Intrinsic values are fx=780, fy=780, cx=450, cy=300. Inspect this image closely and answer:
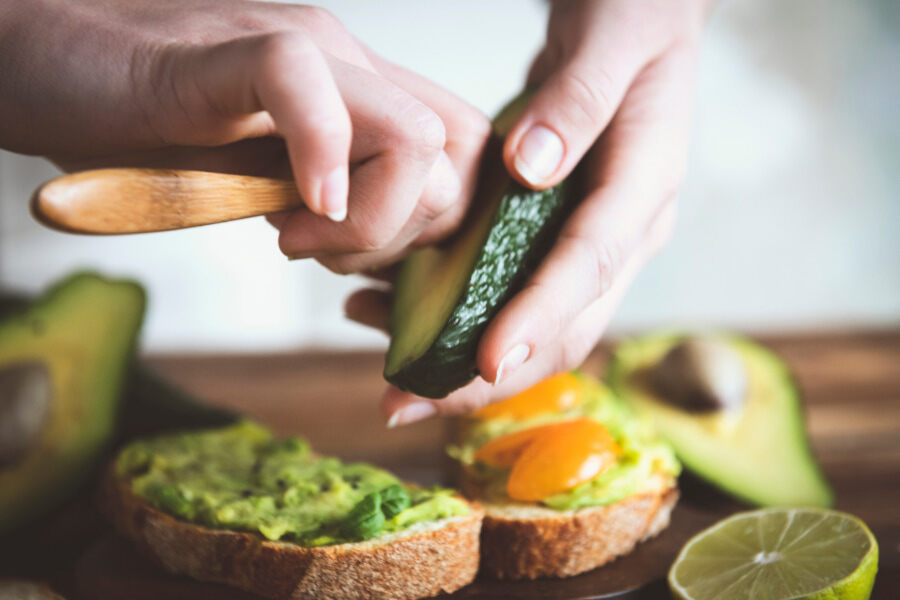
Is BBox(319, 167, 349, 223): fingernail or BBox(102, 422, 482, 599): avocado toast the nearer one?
BBox(319, 167, 349, 223): fingernail

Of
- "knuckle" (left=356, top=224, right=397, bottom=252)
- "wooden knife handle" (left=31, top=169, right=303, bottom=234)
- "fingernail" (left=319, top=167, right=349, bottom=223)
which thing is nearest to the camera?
"wooden knife handle" (left=31, top=169, right=303, bottom=234)

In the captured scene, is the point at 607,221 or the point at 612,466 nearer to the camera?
the point at 607,221

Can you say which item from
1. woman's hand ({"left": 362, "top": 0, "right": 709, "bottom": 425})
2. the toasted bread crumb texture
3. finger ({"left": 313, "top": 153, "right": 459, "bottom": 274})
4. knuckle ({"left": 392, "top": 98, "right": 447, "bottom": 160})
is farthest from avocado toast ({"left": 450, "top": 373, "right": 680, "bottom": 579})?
knuckle ({"left": 392, "top": 98, "right": 447, "bottom": 160})

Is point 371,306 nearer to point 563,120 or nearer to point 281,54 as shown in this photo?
point 563,120

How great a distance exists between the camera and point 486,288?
925mm

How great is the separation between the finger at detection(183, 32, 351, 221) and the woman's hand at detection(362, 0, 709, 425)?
0.30m

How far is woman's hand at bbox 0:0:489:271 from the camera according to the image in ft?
2.21

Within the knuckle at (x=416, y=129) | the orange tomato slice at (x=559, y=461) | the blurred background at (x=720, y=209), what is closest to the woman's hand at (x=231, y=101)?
the knuckle at (x=416, y=129)

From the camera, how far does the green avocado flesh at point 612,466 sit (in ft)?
3.60

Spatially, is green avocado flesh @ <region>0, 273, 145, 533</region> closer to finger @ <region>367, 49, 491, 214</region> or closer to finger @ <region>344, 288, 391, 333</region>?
finger @ <region>344, 288, 391, 333</region>

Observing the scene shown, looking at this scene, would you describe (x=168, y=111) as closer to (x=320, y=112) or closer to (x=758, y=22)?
(x=320, y=112)

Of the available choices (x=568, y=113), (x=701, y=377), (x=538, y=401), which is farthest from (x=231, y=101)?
(x=701, y=377)

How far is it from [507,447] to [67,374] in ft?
2.63

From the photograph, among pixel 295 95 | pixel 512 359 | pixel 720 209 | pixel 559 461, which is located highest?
pixel 295 95
